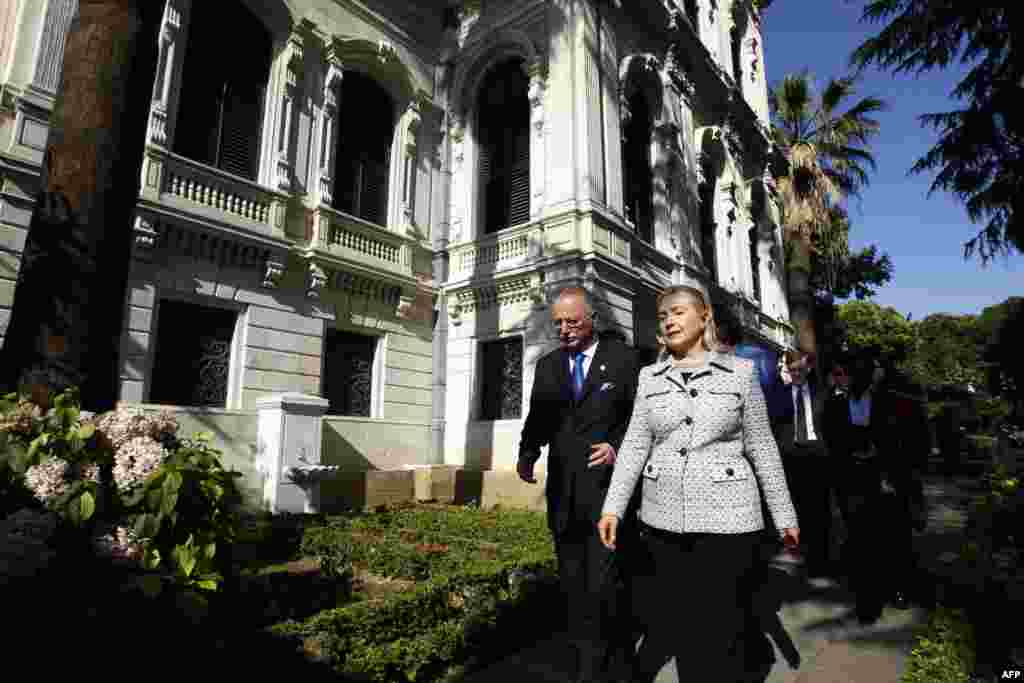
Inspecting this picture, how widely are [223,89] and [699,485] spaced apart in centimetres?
1149

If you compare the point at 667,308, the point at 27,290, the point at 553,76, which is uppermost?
the point at 553,76

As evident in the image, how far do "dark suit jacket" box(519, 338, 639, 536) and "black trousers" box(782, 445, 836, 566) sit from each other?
301 cm

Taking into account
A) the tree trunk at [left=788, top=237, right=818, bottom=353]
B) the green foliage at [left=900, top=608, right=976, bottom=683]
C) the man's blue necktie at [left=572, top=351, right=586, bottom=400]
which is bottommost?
the green foliage at [left=900, top=608, right=976, bottom=683]

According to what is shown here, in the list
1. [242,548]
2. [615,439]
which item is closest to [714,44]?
[615,439]

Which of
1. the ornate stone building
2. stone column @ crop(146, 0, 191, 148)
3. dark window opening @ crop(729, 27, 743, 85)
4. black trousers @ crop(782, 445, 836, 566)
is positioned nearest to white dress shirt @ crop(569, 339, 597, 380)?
black trousers @ crop(782, 445, 836, 566)

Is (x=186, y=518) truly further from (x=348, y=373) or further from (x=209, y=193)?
(x=348, y=373)

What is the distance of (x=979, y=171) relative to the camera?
17.2m

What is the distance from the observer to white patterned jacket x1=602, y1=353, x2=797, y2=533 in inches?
93.7

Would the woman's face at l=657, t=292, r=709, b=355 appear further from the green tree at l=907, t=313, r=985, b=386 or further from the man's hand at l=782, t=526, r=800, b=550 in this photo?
the green tree at l=907, t=313, r=985, b=386

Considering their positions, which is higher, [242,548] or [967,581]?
[242,548]

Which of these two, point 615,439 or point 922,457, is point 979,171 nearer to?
point 922,457

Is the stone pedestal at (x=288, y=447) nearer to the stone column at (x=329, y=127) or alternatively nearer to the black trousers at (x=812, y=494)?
the stone column at (x=329, y=127)

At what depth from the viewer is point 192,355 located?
928 centimetres

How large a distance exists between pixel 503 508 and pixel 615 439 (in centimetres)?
737
